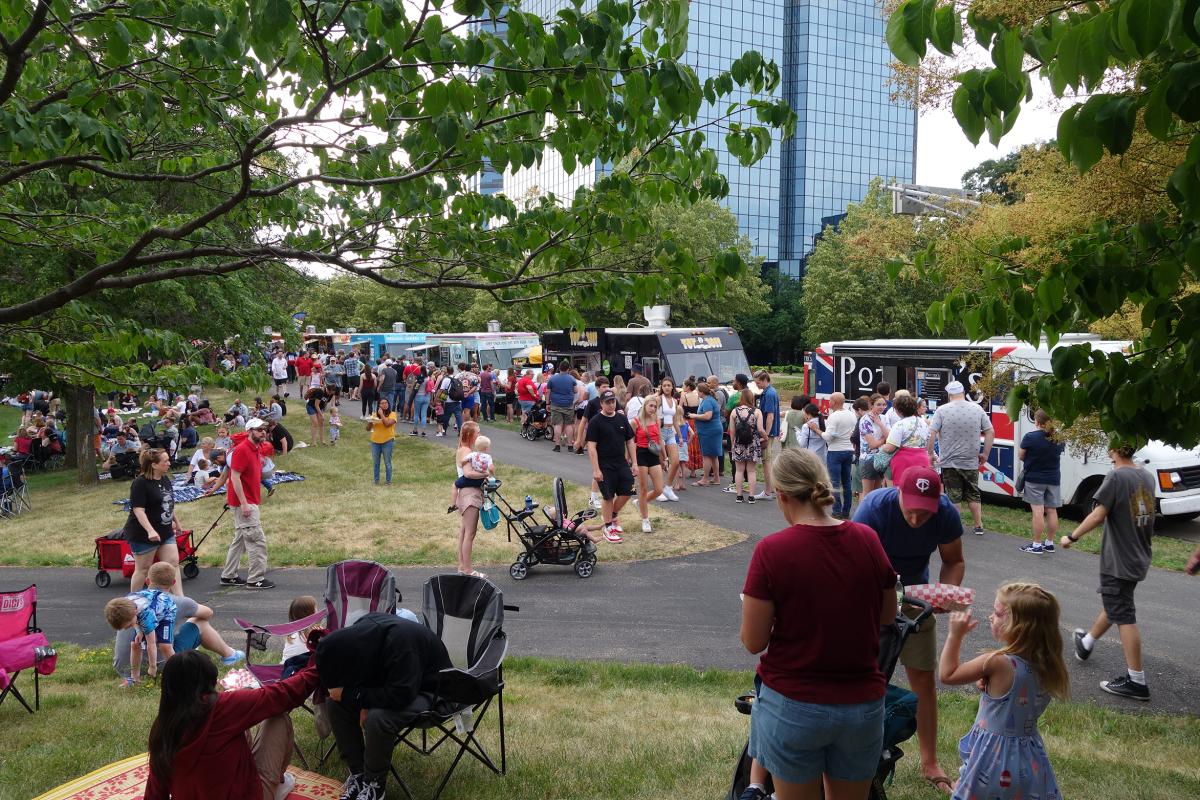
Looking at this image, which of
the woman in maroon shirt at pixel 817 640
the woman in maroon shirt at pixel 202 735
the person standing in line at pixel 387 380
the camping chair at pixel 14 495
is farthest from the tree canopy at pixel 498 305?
the woman in maroon shirt at pixel 817 640

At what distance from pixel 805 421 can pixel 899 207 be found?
1340 centimetres

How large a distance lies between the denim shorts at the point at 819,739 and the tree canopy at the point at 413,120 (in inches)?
104

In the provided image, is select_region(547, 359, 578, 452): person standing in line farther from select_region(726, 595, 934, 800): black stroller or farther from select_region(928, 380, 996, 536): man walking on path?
select_region(726, 595, 934, 800): black stroller

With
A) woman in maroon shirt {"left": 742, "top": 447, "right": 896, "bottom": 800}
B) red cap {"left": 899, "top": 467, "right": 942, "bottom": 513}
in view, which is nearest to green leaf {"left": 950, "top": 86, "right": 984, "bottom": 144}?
woman in maroon shirt {"left": 742, "top": 447, "right": 896, "bottom": 800}

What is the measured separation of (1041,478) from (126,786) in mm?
9843

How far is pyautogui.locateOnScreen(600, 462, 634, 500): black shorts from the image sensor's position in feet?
35.7

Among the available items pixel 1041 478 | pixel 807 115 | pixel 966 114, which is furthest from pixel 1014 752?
pixel 807 115

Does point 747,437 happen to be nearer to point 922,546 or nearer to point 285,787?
point 922,546

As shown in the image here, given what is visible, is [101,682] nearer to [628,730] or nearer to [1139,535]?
[628,730]

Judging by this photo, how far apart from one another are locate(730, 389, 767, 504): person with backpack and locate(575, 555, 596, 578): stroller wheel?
4569 millimetres

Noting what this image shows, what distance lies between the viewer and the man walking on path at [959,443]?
11.1 m

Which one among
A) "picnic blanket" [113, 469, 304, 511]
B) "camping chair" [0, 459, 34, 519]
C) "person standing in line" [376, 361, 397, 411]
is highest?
"person standing in line" [376, 361, 397, 411]

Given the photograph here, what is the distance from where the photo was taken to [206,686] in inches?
149

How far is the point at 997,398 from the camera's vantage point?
13430 millimetres
